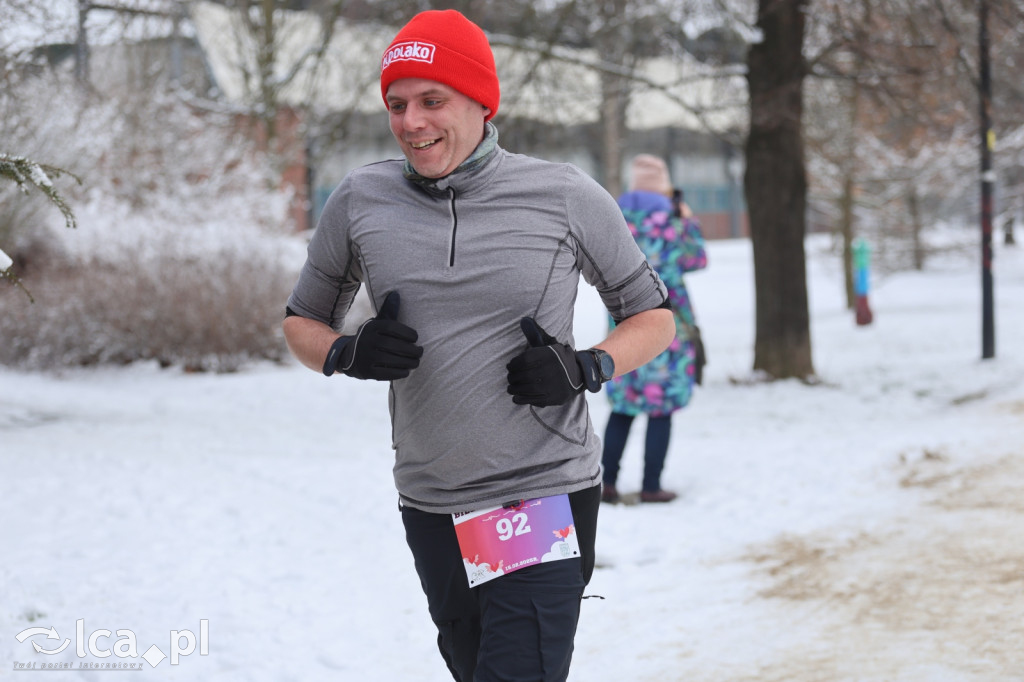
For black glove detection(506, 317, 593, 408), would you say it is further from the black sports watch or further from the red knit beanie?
the red knit beanie

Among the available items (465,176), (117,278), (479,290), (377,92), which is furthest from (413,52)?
(377,92)

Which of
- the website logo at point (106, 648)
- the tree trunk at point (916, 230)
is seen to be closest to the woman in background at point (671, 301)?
the website logo at point (106, 648)

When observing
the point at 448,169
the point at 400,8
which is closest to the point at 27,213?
the point at 400,8

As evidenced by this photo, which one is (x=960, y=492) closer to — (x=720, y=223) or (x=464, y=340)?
(x=464, y=340)

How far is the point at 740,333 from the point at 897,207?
23.6 ft

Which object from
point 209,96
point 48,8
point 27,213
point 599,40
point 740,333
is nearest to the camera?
point 48,8

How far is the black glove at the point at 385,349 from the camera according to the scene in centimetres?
231

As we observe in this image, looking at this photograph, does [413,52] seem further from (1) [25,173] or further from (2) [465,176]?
(1) [25,173]

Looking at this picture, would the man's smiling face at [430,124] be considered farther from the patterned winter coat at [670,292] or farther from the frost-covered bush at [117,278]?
the frost-covered bush at [117,278]

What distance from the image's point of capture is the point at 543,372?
2.30 metres

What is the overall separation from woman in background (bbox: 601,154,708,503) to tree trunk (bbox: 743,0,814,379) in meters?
4.73

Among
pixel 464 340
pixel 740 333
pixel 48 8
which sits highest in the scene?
pixel 48 8

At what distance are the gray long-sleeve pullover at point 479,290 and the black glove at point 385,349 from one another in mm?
80

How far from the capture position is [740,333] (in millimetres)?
17891
